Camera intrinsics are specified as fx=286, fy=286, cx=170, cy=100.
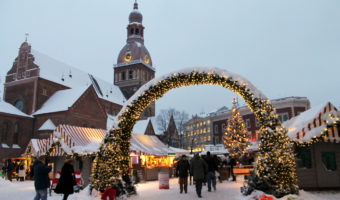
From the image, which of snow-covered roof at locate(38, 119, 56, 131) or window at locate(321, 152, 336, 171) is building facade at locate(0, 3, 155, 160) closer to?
snow-covered roof at locate(38, 119, 56, 131)

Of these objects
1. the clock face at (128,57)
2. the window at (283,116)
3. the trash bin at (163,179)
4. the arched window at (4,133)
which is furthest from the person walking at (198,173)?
the clock face at (128,57)

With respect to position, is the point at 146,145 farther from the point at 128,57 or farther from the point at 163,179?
the point at 128,57

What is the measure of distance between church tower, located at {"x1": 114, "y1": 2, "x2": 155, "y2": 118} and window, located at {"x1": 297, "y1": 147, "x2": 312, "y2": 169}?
171 ft

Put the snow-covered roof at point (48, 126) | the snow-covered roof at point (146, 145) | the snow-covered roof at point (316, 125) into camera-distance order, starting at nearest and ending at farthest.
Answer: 1. the snow-covered roof at point (316, 125)
2. the snow-covered roof at point (146, 145)
3. the snow-covered roof at point (48, 126)

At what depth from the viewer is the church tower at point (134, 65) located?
66.2m

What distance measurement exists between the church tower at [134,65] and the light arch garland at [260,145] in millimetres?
52552

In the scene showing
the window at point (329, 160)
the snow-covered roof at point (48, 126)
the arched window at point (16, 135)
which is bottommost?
the window at point (329, 160)

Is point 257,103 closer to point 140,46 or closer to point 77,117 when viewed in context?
point 77,117

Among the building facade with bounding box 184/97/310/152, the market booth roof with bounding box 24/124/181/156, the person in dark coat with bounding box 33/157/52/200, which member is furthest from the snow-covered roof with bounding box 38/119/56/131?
the person in dark coat with bounding box 33/157/52/200

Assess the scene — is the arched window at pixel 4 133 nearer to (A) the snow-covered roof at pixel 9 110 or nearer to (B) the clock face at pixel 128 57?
(A) the snow-covered roof at pixel 9 110

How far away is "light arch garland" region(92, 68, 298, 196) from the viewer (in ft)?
32.2

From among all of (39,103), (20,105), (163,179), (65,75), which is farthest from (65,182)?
(65,75)

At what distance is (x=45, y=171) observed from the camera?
27.0 ft

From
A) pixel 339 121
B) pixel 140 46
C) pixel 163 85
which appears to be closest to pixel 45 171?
pixel 163 85
